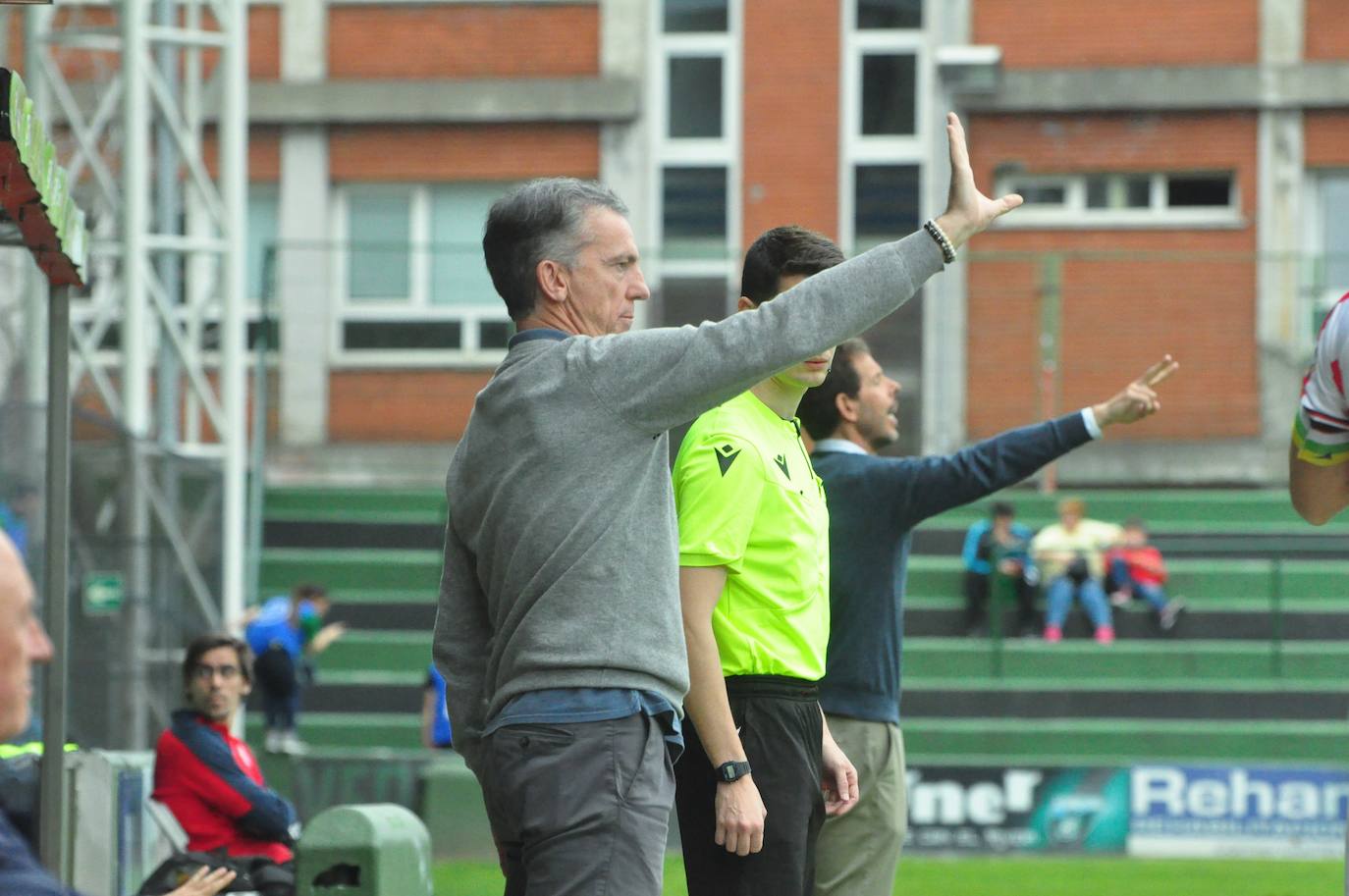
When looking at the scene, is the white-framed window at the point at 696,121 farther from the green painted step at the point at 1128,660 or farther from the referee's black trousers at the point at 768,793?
the referee's black trousers at the point at 768,793

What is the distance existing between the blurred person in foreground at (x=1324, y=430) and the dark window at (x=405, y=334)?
51.8 feet

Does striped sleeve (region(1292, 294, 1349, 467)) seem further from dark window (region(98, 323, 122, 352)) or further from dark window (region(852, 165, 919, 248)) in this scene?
dark window (region(852, 165, 919, 248))

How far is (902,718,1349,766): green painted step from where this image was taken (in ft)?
54.4

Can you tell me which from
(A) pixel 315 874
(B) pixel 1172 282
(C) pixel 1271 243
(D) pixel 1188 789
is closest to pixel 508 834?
(A) pixel 315 874

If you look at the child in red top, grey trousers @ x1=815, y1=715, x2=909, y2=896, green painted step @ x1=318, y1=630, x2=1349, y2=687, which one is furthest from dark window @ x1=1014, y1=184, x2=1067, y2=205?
grey trousers @ x1=815, y1=715, x2=909, y2=896

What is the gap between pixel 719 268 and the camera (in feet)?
63.9

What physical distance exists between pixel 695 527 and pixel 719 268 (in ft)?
50.6

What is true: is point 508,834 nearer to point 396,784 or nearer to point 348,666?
point 396,784

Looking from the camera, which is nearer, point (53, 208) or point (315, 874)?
point (53, 208)

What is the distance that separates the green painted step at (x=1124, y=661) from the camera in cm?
1777

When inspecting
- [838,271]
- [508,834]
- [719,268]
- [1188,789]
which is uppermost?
[719,268]

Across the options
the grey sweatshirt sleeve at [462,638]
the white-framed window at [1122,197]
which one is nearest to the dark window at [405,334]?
the white-framed window at [1122,197]

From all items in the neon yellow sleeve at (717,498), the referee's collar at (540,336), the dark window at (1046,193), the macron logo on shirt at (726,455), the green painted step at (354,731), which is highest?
the dark window at (1046,193)

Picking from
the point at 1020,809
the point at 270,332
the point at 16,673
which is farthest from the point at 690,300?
the point at 16,673
